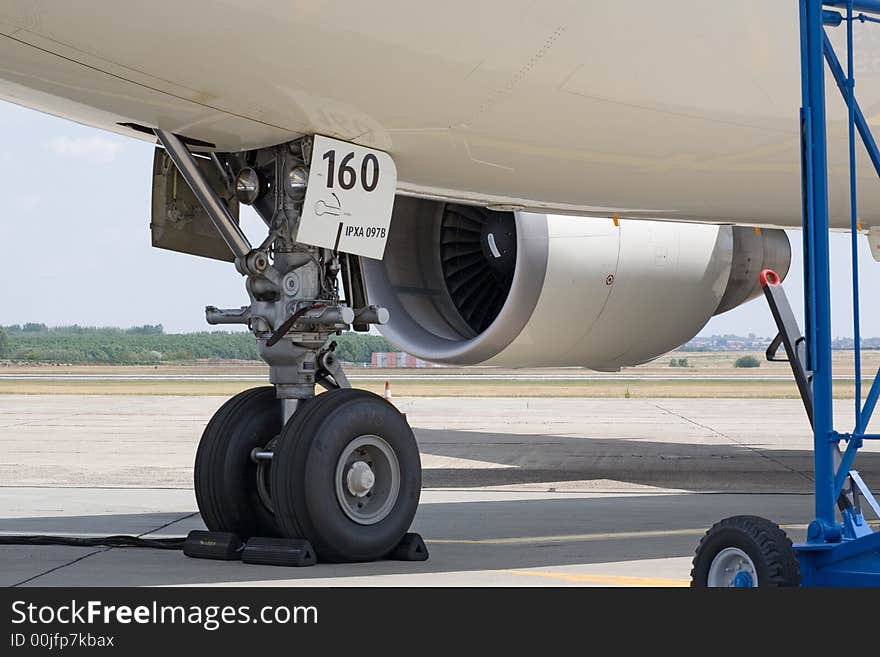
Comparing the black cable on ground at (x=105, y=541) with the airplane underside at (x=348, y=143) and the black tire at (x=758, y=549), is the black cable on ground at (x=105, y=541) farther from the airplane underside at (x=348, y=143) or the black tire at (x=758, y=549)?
the black tire at (x=758, y=549)

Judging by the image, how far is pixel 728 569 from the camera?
3652mm

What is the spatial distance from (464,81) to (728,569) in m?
2.49

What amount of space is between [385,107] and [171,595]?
2.38 meters

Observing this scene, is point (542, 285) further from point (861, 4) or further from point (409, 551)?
point (861, 4)

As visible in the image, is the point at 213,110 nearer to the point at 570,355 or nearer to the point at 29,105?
the point at 29,105

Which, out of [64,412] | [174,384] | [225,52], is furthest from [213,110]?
[174,384]

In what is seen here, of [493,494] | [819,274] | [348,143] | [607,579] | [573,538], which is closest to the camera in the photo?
[819,274]

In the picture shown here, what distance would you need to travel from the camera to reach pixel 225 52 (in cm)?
466

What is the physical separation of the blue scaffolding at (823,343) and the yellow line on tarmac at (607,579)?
4.17ft

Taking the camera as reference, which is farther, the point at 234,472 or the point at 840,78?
the point at 234,472

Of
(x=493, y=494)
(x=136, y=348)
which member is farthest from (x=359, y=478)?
(x=136, y=348)

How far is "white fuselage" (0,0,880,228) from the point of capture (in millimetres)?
4562

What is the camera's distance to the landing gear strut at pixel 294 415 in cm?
521

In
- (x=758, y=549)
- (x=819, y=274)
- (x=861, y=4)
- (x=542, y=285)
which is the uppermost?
(x=861, y=4)
